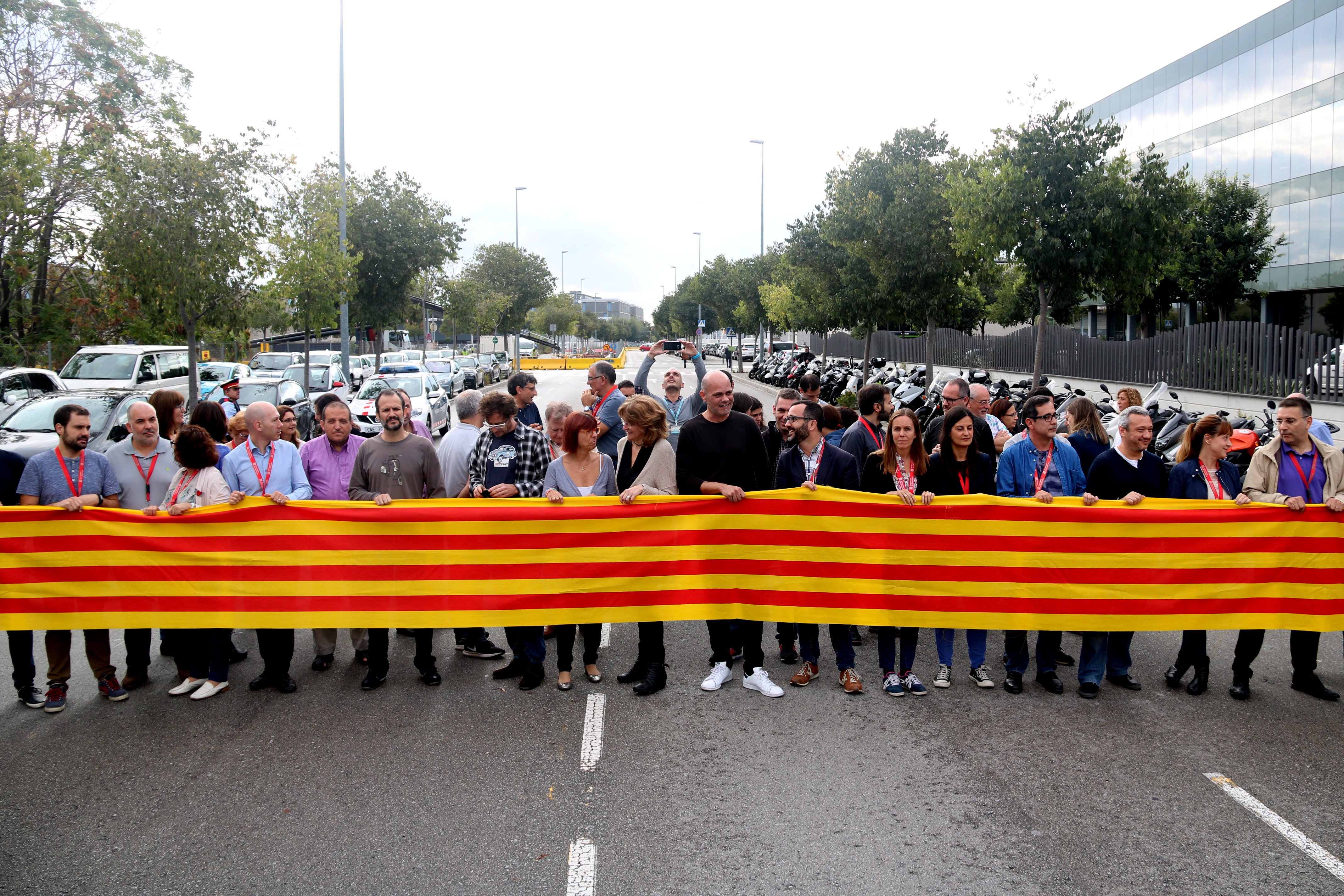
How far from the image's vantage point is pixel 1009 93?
58.9 feet

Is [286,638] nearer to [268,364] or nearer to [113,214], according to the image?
[113,214]

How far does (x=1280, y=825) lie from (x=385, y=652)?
524cm

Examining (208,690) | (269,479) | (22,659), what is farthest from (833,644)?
(22,659)

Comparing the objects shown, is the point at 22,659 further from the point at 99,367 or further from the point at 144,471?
the point at 99,367

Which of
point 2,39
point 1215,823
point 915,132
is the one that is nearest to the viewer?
point 1215,823

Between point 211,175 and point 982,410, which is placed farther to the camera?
point 211,175

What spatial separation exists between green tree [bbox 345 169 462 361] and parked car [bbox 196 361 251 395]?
13.2 m

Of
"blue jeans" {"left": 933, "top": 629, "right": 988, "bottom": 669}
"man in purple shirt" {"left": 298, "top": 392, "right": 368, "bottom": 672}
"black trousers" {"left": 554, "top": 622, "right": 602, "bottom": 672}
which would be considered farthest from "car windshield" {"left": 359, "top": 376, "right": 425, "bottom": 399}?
"blue jeans" {"left": 933, "top": 629, "right": 988, "bottom": 669}

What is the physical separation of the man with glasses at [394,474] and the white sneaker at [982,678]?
12.1 ft

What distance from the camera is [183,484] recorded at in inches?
253

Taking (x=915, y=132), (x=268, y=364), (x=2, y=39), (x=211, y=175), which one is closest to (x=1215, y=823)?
(x=211, y=175)

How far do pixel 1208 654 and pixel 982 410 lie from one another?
2.63 metres

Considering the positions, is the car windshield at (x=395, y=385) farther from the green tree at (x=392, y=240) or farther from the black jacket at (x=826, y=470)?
the black jacket at (x=826, y=470)

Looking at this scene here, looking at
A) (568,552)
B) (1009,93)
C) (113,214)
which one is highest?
(1009,93)
